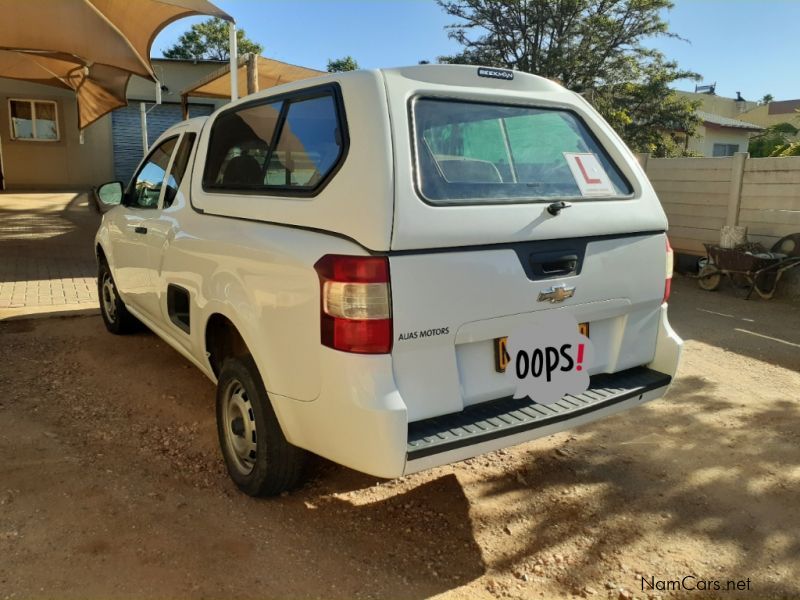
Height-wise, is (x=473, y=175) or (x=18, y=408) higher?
(x=473, y=175)

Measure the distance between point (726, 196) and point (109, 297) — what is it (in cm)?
795

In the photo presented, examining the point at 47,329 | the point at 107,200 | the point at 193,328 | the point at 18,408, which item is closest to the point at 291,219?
Answer: the point at 193,328

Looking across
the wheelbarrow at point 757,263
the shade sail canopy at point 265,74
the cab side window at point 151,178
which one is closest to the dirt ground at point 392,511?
the cab side window at point 151,178

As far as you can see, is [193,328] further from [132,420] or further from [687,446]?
[687,446]

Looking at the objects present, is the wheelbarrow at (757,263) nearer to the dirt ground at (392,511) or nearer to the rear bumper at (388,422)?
the dirt ground at (392,511)

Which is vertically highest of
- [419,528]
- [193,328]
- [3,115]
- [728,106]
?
[728,106]

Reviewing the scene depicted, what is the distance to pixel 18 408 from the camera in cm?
391

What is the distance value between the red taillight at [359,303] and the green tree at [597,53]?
18422 mm

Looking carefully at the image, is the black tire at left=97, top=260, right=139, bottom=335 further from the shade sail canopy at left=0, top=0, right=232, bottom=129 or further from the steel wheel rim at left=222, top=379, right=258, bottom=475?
the shade sail canopy at left=0, top=0, right=232, bottom=129

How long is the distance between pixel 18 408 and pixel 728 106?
42891 mm

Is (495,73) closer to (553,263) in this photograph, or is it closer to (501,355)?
(553,263)

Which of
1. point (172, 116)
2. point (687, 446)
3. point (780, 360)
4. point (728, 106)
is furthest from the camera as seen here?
point (728, 106)

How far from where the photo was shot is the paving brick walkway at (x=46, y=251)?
680 centimetres

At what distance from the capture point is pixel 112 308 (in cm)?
537
